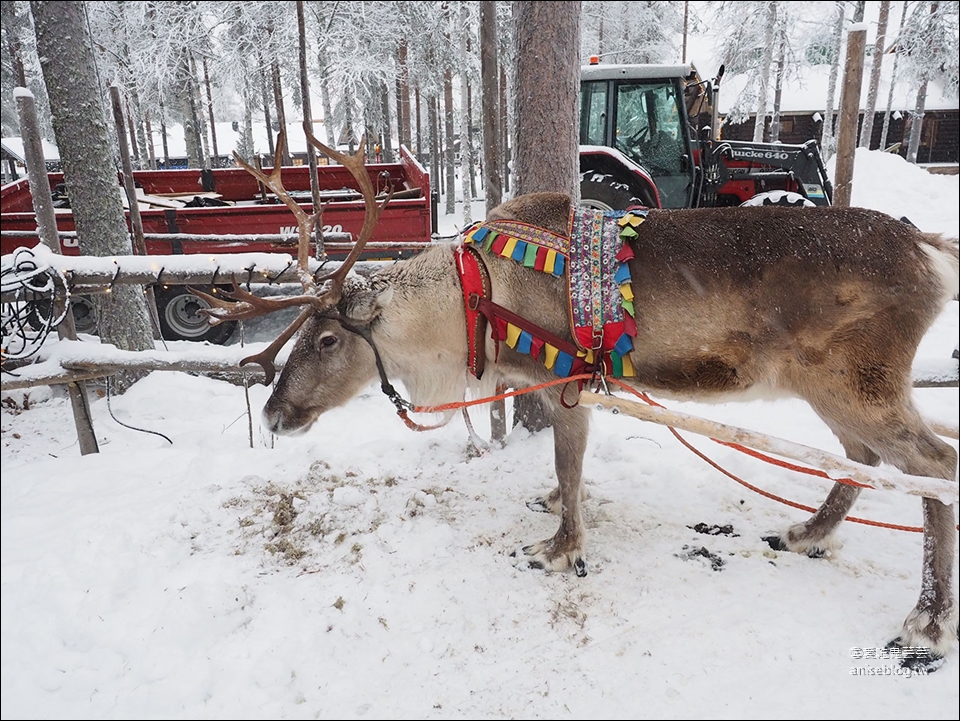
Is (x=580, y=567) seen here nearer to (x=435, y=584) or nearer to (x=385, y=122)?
(x=435, y=584)

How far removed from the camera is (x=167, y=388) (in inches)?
212

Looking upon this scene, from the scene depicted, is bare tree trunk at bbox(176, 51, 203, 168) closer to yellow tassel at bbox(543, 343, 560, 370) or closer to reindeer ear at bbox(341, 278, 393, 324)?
reindeer ear at bbox(341, 278, 393, 324)

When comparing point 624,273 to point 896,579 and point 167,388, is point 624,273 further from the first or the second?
point 167,388

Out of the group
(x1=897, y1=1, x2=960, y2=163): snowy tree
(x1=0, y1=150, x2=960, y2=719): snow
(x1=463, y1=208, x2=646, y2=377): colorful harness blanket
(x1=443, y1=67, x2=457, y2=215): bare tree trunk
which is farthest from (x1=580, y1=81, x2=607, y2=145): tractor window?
(x1=897, y1=1, x2=960, y2=163): snowy tree

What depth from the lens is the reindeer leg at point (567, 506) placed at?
311 cm

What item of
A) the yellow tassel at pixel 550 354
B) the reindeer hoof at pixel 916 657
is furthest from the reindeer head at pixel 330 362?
the reindeer hoof at pixel 916 657

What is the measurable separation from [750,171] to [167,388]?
8.58 m

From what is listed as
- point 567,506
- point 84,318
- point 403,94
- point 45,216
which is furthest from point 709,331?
point 403,94

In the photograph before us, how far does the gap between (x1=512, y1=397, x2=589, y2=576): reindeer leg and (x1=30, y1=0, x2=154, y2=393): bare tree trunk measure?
4.35m

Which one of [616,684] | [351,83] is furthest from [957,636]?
[351,83]

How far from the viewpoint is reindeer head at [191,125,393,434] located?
287 centimetres

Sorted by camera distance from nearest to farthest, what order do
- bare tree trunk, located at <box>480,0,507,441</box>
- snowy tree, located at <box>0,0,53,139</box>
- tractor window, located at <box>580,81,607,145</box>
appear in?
1. bare tree trunk, located at <box>480,0,507,441</box>
2. tractor window, located at <box>580,81,607,145</box>
3. snowy tree, located at <box>0,0,53,139</box>

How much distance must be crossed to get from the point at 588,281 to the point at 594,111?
692 cm

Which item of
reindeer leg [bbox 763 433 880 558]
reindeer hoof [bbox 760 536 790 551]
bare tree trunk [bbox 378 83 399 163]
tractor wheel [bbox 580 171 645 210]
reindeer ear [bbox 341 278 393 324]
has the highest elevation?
bare tree trunk [bbox 378 83 399 163]
